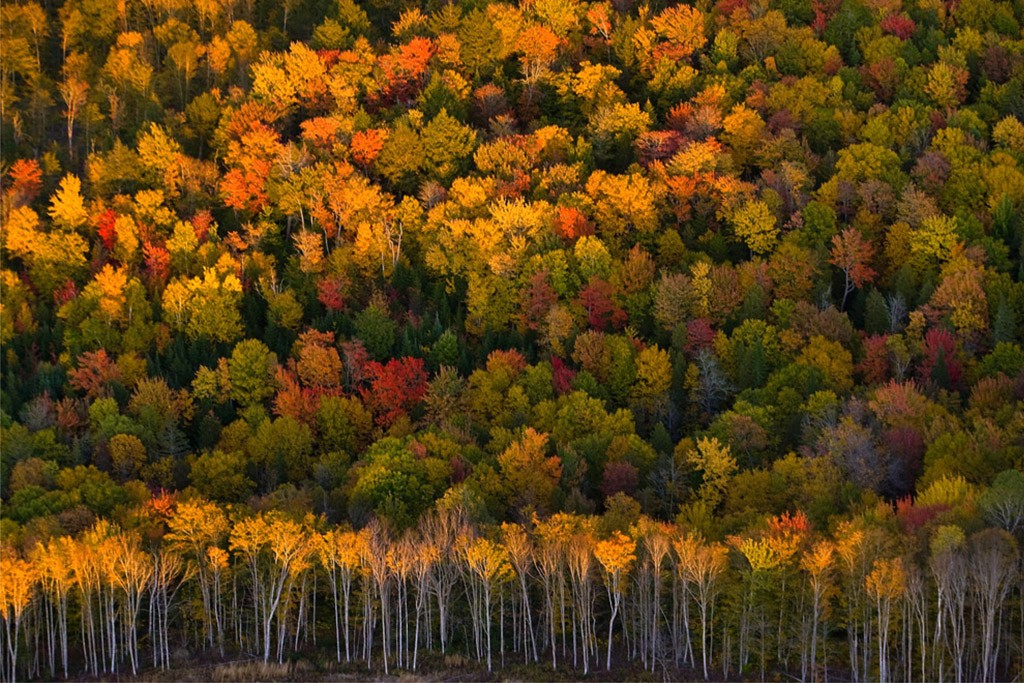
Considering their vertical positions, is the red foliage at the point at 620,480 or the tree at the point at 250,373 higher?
the tree at the point at 250,373

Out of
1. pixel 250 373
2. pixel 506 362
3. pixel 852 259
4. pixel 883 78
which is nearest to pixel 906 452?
pixel 852 259

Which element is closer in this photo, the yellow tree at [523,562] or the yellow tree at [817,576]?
the yellow tree at [817,576]

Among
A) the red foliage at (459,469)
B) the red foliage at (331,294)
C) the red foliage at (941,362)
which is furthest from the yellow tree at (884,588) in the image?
the red foliage at (331,294)

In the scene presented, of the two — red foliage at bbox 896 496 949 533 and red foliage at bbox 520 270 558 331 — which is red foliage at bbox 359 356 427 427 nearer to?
red foliage at bbox 520 270 558 331

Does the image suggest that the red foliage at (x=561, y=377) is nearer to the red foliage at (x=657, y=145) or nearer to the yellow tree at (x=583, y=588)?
the yellow tree at (x=583, y=588)

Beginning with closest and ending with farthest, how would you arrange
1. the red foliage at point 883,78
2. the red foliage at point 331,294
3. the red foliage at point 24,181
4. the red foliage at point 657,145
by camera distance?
the red foliage at point 331,294
the red foliage at point 24,181
the red foliage at point 657,145
the red foliage at point 883,78

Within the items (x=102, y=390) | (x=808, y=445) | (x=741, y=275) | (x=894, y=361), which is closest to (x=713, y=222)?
(x=741, y=275)

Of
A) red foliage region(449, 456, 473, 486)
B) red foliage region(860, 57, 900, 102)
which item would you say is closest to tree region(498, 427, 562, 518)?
red foliage region(449, 456, 473, 486)
